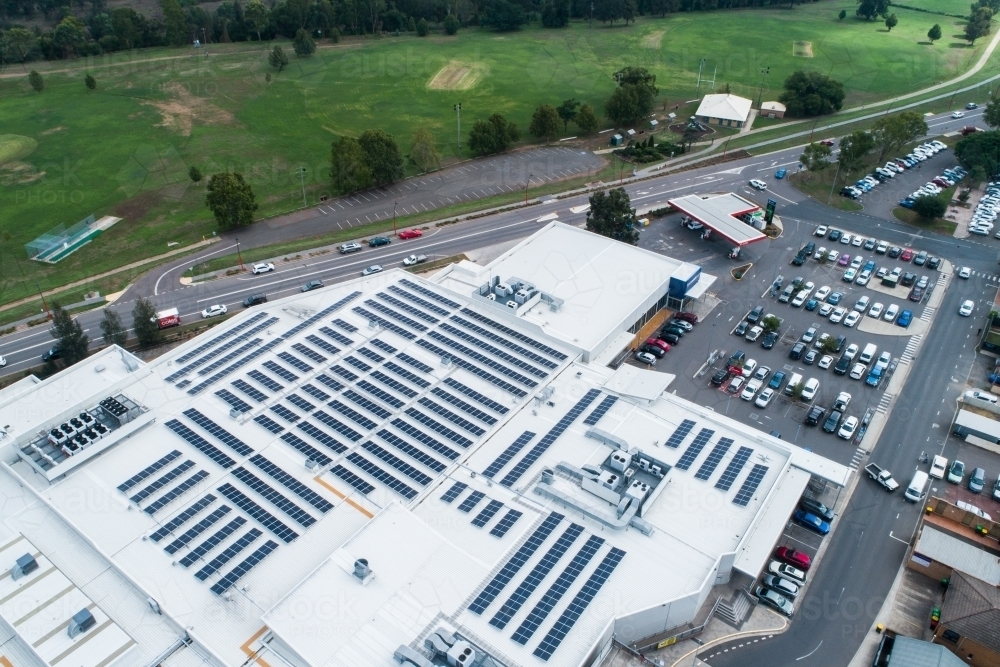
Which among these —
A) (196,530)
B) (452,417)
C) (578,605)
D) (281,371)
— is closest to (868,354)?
(452,417)

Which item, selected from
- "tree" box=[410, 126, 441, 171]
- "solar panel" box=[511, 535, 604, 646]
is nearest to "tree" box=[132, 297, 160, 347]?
"tree" box=[410, 126, 441, 171]

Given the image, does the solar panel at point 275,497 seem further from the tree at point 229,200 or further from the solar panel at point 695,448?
the tree at point 229,200

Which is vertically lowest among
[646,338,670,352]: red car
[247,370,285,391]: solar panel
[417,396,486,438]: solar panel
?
[646,338,670,352]: red car

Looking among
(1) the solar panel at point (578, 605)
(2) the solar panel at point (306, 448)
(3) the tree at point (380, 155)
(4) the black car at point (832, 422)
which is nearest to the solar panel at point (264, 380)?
(2) the solar panel at point (306, 448)

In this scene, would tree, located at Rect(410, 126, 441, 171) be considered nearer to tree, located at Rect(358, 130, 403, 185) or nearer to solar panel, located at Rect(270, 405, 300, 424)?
tree, located at Rect(358, 130, 403, 185)

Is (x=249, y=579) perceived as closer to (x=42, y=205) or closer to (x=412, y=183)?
(x=412, y=183)

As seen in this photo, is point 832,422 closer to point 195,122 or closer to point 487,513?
point 487,513
